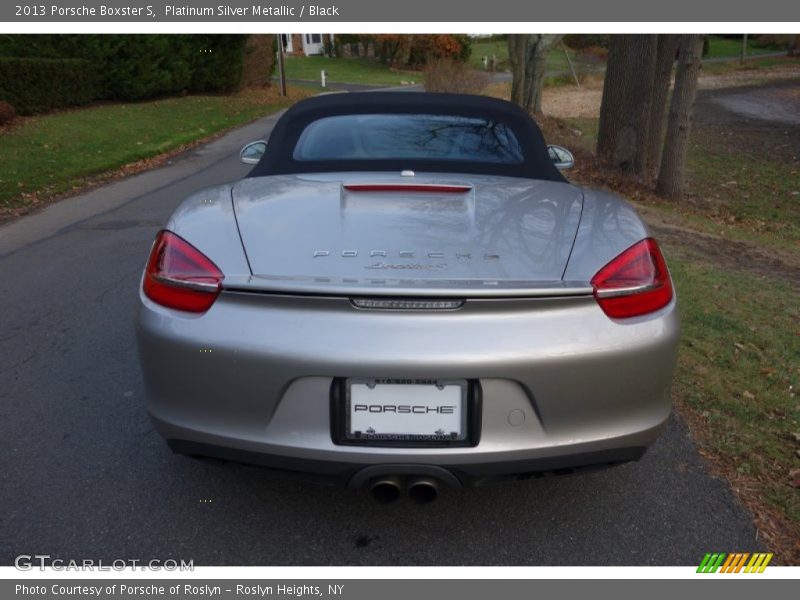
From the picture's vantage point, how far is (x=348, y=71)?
62656 millimetres

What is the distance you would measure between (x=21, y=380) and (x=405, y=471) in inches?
109

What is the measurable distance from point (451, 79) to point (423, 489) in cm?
2381

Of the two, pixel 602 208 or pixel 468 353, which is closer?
pixel 468 353

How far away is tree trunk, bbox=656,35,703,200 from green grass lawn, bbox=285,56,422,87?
39.0m

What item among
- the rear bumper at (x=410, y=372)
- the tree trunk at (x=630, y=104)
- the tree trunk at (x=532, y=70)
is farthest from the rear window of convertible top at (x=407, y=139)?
the tree trunk at (x=532, y=70)

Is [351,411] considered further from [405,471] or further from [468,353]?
[468,353]

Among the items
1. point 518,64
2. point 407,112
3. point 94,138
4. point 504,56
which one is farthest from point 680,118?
Answer: point 504,56

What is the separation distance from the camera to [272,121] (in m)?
24.0

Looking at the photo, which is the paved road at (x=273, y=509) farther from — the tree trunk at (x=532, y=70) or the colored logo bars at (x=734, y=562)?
the tree trunk at (x=532, y=70)

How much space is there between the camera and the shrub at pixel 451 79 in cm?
2491

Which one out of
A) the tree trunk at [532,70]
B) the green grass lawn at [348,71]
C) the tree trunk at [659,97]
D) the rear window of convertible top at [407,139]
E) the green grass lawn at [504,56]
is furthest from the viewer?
the green grass lawn at [504,56]

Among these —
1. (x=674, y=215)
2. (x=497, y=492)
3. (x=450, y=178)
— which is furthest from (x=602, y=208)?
(x=674, y=215)

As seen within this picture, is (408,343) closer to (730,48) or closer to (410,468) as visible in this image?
(410,468)

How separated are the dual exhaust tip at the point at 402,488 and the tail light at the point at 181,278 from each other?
2.64ft
